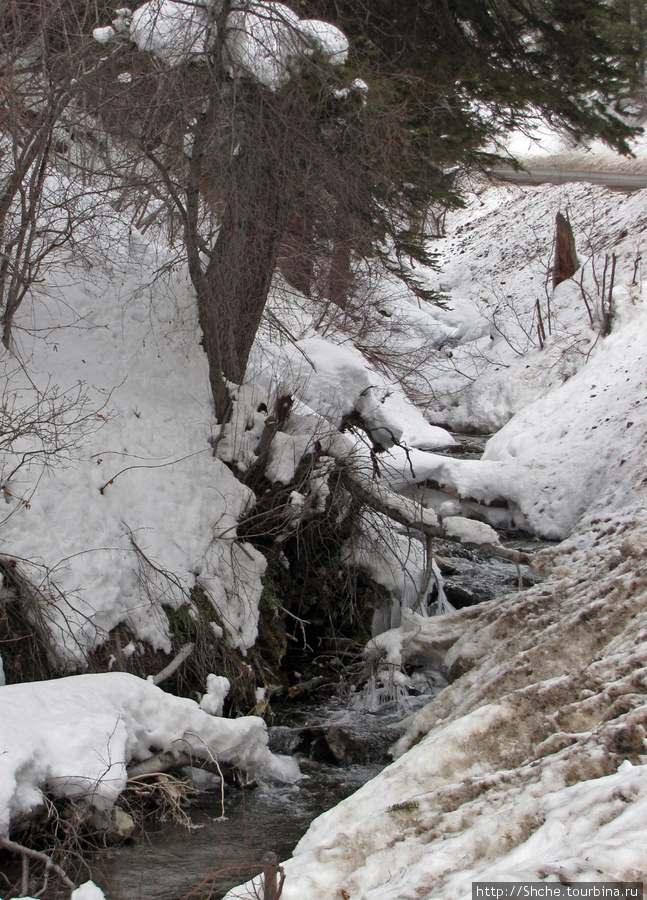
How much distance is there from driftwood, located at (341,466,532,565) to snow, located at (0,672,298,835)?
9.34 feet

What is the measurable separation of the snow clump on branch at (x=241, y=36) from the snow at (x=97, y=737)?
4.37 metres

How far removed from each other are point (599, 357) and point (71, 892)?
12383mm

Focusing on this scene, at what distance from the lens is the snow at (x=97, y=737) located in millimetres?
4031

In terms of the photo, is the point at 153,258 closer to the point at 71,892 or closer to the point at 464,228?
the point at 71,892

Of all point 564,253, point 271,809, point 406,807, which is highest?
point 564,253

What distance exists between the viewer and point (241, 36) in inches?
226

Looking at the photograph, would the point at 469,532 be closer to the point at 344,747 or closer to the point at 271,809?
the point at 344,747

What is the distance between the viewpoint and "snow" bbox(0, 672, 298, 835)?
403cm

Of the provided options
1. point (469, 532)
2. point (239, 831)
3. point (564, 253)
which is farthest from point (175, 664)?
point (564, 253)

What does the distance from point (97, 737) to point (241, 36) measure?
4815mm

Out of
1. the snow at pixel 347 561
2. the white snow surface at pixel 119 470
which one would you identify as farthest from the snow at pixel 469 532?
the white snow surface at pixel 119 470

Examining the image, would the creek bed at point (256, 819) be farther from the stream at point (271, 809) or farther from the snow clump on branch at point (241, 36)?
the snow clump on branch at point (241, 36)

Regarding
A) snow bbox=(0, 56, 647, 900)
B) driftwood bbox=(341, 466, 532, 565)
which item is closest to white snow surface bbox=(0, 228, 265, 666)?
snow bbox=(0, 56, 647, 900)

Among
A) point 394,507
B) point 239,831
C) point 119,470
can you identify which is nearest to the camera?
point 239,831
